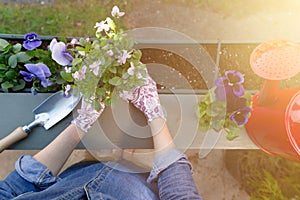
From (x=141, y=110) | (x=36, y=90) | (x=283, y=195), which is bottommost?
(x=283, y=195)

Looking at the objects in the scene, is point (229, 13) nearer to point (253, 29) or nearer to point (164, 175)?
point (253, 29)

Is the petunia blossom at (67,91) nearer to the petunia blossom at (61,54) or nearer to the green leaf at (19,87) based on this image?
the petunia blossom at (61,54)

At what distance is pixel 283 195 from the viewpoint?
138 cm

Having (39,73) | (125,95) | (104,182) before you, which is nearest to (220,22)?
(125,95)

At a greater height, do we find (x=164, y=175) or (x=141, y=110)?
(x=141, y=110)

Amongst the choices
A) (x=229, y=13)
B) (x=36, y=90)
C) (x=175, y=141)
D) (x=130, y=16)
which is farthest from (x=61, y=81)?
(x=229, y=13)

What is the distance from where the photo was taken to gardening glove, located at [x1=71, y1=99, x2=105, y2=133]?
107 cm

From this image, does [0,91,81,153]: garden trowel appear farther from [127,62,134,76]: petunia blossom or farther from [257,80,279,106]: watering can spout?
[257,80,279,106]: watering can spout

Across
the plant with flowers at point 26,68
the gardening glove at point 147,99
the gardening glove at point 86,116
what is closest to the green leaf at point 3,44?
the plant with flowers at point 26,68

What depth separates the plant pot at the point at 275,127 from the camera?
1056mm

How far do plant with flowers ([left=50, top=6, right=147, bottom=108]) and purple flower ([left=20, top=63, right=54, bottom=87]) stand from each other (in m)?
0.09

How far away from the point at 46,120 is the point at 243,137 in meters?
0.63

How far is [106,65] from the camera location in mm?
964

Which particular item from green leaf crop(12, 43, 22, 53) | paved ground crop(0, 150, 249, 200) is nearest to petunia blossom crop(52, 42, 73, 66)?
green leaf crop(12, 43, 22, 53)
